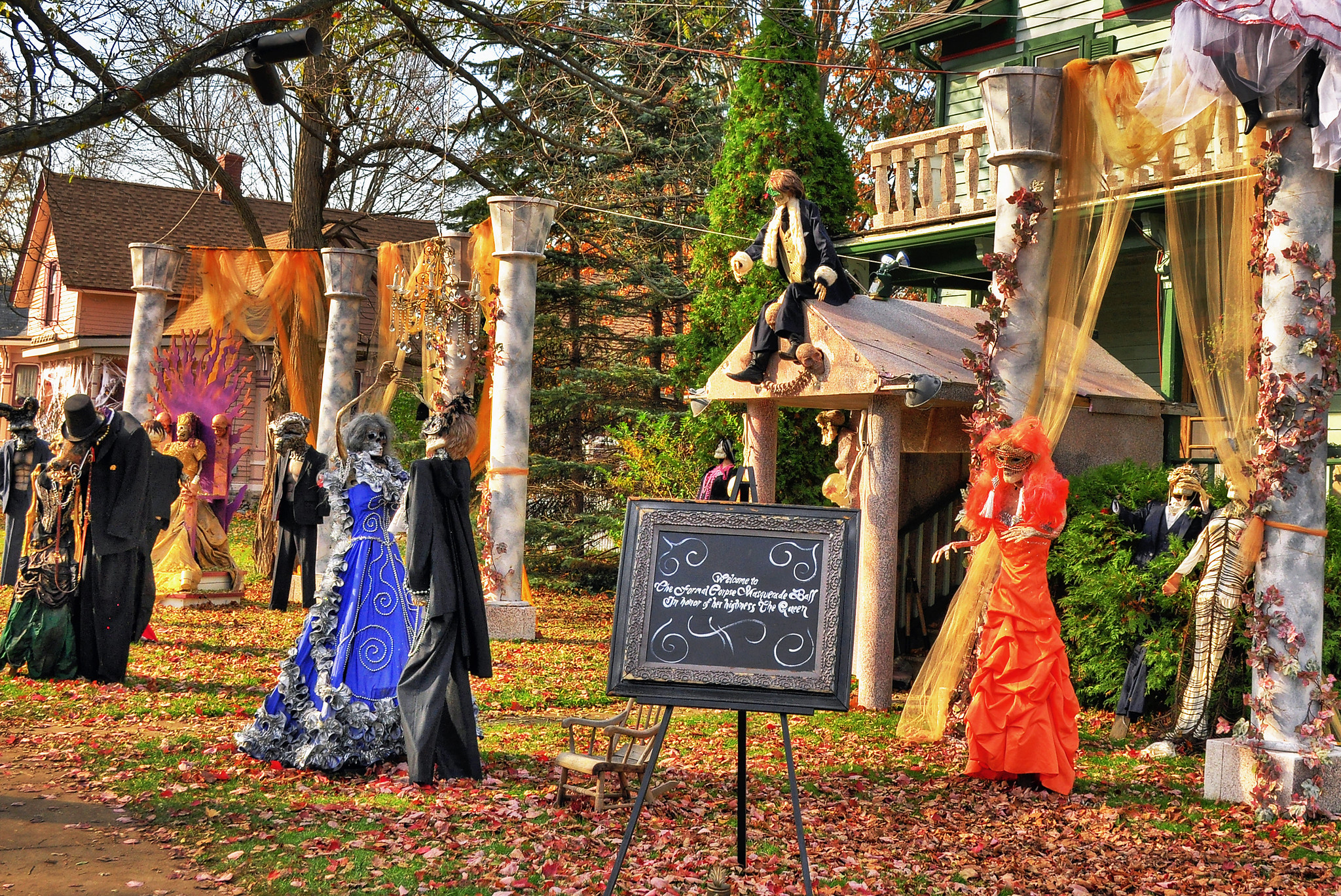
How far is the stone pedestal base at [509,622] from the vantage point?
11.9 m

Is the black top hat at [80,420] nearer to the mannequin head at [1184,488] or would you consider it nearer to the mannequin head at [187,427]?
the mannequin head at [187,427]

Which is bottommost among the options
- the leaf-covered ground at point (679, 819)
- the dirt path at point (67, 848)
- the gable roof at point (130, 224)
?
the dirt path at point (67, 848)

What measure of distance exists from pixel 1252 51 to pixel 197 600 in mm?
11787

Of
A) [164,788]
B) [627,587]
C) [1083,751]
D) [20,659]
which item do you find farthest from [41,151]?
[1083,751]

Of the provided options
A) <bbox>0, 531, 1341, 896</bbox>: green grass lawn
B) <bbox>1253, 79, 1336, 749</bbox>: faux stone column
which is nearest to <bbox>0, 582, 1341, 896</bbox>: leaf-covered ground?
<bbox>0, 531, 1341, 896</bbox>: green grass lawn

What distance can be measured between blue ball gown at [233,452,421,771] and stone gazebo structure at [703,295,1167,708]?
359cm

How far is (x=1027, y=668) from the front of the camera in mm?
6727

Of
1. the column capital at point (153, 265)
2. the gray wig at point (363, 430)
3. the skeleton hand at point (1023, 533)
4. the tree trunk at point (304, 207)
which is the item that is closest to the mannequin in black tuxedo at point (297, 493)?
the tree trunk at point (304, 207)

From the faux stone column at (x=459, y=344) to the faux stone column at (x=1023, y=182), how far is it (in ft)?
20.6

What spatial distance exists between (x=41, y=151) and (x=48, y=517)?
11.1ft

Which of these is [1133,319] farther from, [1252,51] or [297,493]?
[297,493]

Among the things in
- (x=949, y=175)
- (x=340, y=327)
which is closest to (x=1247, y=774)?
(x=949, y=175)

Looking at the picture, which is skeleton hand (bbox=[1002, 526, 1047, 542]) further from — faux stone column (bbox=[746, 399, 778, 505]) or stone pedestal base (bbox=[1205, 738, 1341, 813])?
faux stone column (bbox=[746, 399, 778, 505])

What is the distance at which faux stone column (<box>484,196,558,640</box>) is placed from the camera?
11.9m
